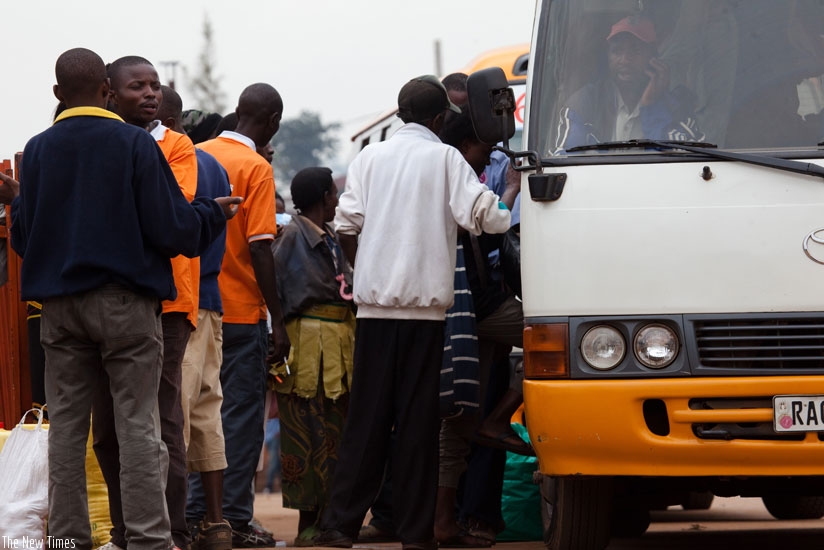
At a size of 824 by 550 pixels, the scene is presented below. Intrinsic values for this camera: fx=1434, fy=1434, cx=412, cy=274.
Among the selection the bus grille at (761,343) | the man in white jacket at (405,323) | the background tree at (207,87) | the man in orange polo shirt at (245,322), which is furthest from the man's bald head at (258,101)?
the background tree at (207,87)

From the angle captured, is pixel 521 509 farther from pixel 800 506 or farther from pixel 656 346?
pixel 656 346

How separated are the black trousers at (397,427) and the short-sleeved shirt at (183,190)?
0.79 meters

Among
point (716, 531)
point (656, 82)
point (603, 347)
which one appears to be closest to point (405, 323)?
point (603, 347)

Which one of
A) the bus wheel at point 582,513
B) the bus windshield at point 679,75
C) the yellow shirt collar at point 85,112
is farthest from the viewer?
the bus wheel at point 582,513

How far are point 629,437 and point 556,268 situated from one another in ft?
2.25

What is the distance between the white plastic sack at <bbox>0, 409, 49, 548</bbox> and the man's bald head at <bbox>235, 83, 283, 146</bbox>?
6.92ft

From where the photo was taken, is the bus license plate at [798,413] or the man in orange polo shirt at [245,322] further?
the man in orange polo shirt at [245,322]

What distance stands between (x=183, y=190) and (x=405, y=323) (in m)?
1.10

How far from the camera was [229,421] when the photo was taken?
7.09 meters

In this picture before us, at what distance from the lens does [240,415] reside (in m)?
7.09

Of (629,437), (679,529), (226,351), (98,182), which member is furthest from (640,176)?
(679,529)

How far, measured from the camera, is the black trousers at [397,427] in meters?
6.08

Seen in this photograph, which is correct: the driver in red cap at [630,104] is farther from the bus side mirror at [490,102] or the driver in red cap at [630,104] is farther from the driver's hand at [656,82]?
the bus side mirror at [490,102]

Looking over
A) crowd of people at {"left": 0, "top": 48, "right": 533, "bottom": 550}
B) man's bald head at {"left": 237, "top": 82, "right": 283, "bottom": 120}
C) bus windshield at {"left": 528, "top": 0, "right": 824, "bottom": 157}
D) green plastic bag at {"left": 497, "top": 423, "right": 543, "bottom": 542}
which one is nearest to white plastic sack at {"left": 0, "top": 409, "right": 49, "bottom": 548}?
crowd of people at {"left": 0, "top": 48, "right": 533, "bottom": 550}
